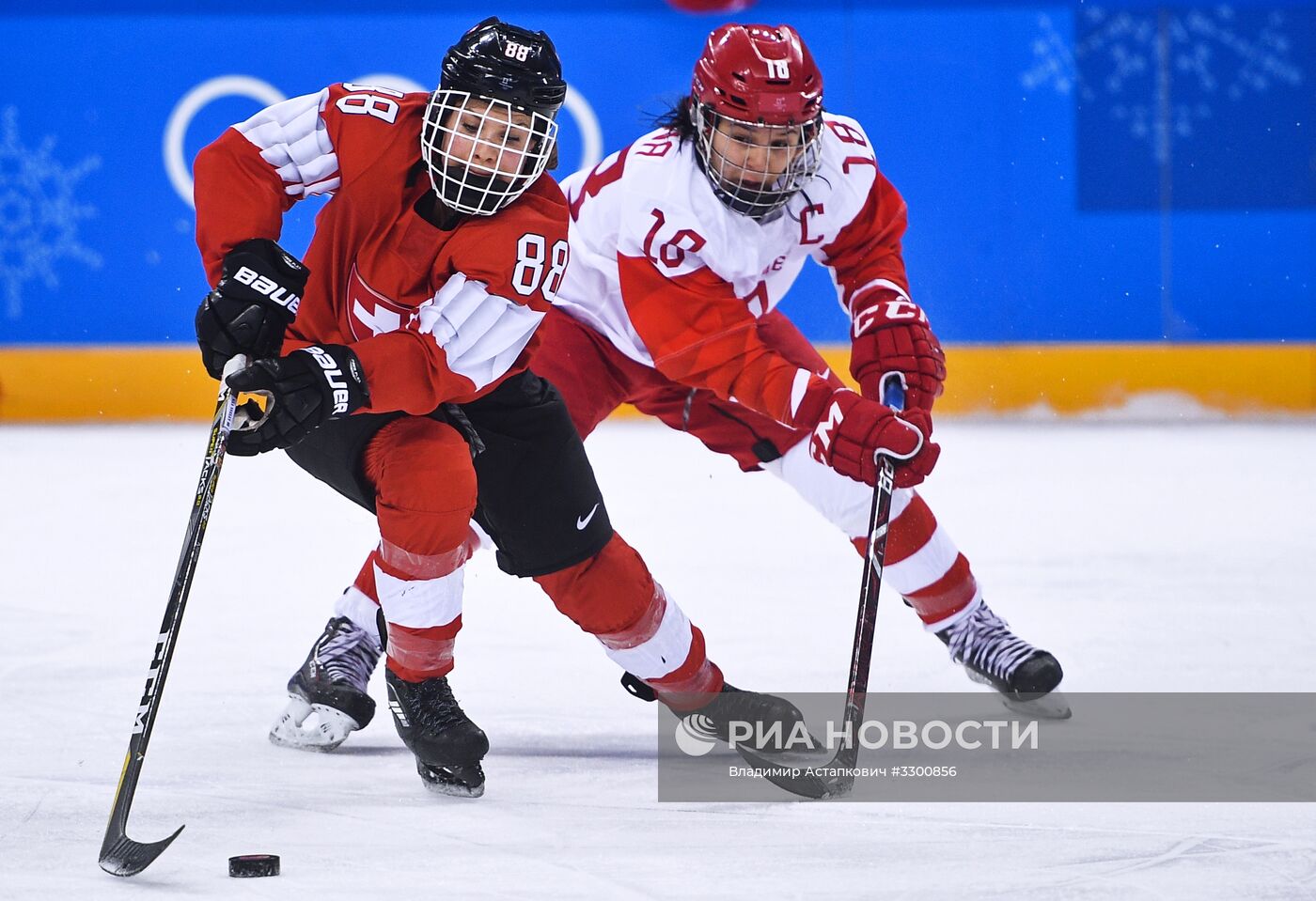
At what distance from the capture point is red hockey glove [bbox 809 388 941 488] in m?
2.29

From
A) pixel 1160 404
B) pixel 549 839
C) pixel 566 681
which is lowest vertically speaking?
pixel 549 839

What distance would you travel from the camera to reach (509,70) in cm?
204

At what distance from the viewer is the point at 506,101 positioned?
2037 millimetres

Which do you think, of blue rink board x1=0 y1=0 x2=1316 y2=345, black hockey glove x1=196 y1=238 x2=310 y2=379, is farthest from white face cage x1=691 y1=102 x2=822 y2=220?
blue rink board x1=0 y1=0 x2=1316 y2=345

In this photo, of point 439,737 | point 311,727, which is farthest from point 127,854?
point 311,727

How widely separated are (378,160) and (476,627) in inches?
46.6

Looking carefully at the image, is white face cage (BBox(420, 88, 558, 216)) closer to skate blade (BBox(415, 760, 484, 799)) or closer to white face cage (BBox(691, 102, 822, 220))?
white face cage (BBox(691, 102, 822, 220))

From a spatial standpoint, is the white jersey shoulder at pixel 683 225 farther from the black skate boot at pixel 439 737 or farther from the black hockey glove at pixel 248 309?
the black skate boot at pixel 439 737

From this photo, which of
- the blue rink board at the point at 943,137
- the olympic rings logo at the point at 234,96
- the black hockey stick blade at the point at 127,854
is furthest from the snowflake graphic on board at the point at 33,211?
the black hockey stick blade at the point at 127,854

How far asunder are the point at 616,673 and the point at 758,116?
37.7 inches

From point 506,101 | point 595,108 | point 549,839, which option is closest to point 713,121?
point 506,101

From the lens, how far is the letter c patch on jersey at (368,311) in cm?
219

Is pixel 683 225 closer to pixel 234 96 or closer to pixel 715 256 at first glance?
pixel 715 256

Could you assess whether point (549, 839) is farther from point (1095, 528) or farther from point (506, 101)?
point (1095, 528)
